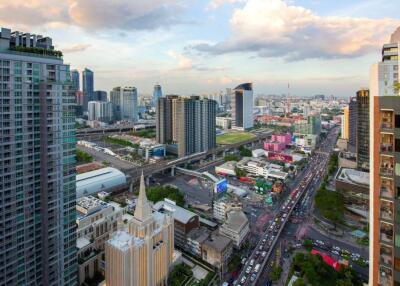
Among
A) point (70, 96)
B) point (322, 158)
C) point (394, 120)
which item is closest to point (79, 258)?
point (70, 96)

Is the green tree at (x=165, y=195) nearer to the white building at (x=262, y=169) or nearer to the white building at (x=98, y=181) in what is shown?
the white building at (x=98, y=181)

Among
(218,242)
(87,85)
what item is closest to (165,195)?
(218,242)

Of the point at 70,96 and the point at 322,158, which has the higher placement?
the point at 70,96

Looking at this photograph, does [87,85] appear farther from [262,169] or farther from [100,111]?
[262,169]

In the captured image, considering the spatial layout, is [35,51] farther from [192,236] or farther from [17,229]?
[192,236]

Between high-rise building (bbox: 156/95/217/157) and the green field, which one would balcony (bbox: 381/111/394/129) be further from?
the green field

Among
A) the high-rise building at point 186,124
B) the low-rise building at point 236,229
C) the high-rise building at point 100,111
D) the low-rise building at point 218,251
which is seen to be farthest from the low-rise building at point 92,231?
the high-rise building at point 100,111

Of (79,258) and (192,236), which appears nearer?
(79,258)
